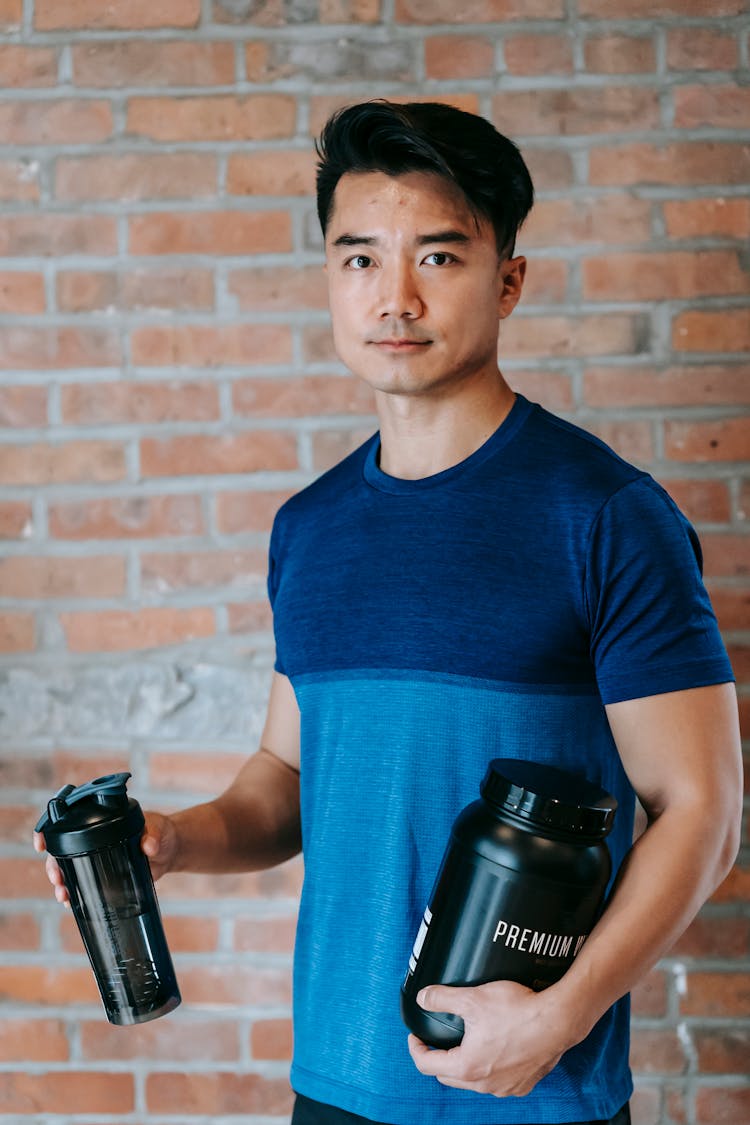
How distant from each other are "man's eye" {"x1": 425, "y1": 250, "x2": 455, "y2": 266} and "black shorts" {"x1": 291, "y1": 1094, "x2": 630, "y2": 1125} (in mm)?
814

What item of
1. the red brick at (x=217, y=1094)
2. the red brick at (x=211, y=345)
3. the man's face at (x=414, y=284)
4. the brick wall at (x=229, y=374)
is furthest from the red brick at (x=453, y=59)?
the red brick at (x=217, y=1094)

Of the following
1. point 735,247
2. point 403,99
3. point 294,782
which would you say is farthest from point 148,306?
point 735,247

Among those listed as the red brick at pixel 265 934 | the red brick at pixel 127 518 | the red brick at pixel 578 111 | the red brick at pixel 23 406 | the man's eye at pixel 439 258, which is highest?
the red brick at pixel 578 111

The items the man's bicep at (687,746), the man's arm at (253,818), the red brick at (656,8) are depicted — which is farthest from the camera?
the red brick at (656,8)

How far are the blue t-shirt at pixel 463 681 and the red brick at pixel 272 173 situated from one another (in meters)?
0.62

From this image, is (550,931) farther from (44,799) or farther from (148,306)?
(148,306)

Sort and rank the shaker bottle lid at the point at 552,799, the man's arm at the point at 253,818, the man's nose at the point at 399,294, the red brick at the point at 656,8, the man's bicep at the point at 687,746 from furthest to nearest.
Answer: the red brick at the point at 656,8 < the man's arm at the point at 253,818 < the man's nose at the point at 399,294 < the man's bicep at the point at 687,746 < the shaker bottle lid at the point at 552,799

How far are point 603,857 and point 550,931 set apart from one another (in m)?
0.07

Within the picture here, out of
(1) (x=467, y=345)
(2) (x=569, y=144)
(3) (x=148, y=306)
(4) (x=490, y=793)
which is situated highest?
(2) (x=569, y=144)

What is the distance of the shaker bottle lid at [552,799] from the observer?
0.81m

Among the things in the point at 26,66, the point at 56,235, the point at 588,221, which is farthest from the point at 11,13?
the point at 588,221

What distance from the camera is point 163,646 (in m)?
1.58

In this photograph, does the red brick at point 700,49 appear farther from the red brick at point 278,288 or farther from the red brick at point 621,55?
the red brick at point 278,288

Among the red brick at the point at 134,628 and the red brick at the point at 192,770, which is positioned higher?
the red brick at the point at 134,628
